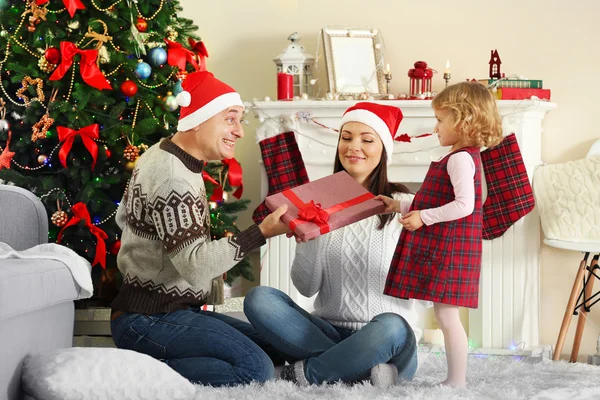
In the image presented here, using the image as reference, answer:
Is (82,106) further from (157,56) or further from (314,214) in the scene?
(314,214)

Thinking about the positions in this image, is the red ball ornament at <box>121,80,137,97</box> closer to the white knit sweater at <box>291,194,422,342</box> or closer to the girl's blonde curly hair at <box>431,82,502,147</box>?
the white knit sweater at <box>291,194,422,342</box>

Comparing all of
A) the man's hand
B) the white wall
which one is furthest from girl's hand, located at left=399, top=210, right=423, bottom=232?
the white wall

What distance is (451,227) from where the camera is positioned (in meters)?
2.29

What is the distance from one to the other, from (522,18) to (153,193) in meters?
2.20

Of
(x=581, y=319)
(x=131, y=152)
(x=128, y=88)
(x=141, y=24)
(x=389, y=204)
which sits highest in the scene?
(x=141, y=24)

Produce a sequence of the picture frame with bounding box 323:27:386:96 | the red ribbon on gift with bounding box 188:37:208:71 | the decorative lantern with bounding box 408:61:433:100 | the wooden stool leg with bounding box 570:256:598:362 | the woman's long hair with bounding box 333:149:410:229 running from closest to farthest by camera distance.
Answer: the woman's long hair with bounding box 333:149:410:229
the red ribbon on gift with bounding box 188:37:208:71
the wooden stool leg with bounding box 570:256:598:362
the decorative lantern with bounding box 408:61:433:100
the picture frame with bounding box 323:27:386:96

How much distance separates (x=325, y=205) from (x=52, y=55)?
125cm

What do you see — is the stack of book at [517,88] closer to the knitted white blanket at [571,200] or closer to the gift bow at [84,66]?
the knitted white blanket at [571,200]

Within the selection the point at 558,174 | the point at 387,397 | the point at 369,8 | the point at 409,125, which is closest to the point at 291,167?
the point at 409,125

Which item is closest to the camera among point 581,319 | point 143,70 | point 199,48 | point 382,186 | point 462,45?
point 382,186

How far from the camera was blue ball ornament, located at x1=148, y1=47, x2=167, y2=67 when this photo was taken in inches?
119

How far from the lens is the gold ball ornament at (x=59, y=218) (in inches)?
113

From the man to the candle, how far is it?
1199 millimetres

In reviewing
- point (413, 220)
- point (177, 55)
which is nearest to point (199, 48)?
point (177, 55)
